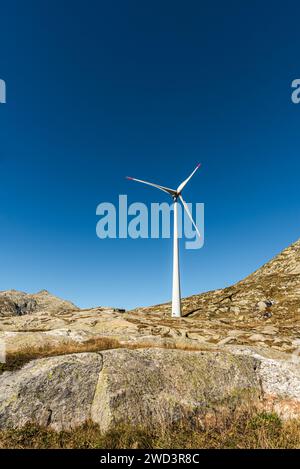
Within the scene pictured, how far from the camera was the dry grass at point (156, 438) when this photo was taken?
864cm

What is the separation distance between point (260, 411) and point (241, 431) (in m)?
1.96

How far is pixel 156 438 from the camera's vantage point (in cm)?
912

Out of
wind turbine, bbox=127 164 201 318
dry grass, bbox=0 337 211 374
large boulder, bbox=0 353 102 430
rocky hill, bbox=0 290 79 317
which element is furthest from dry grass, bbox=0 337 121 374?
rocky hill, bbox=0 290 79 317

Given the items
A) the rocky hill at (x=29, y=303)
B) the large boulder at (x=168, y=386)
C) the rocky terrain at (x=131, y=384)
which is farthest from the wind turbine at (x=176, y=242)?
the rocky hill at (x=29, y=303)

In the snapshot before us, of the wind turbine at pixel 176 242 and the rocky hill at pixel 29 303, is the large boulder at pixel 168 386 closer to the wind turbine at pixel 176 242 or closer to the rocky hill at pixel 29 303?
the wind turbine at pixel 176 242

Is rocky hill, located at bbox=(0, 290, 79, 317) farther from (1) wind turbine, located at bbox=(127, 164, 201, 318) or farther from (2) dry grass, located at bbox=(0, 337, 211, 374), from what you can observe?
(2) dry grass, located at bbox=(0, 337, 211, 374)

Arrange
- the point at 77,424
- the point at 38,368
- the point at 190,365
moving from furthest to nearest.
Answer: the point at 190,365 < the point at 38,368 < the point at 77,424

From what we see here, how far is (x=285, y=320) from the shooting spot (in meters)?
43.7

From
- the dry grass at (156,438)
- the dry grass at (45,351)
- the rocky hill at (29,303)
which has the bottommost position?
the dry grass at (156,438)

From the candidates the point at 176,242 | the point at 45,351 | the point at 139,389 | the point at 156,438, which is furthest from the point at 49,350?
the point at 176,242

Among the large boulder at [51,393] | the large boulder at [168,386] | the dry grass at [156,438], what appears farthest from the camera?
the large boulder at [168,386]

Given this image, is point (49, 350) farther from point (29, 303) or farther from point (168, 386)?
A: point (29, 303)
